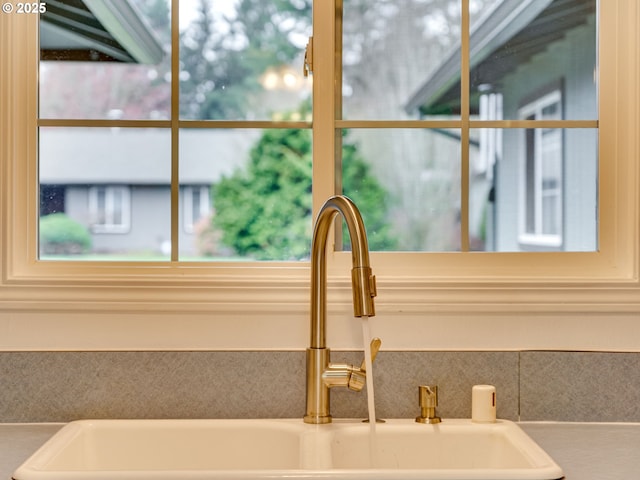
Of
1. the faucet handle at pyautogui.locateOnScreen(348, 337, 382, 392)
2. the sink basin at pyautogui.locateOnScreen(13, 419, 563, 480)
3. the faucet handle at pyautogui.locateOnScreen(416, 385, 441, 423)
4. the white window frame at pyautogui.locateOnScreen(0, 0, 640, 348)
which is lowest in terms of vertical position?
the sink basin at pyautogui.locateOnScreen(13, 419, 563, 480)

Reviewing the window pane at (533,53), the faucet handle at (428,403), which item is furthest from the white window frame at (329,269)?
the faucet handle at (428,403)

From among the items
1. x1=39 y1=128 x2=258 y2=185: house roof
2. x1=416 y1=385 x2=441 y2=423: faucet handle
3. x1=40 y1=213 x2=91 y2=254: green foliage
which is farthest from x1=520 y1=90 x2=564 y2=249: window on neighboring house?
x1=40 y1=213 x2=91 y2=254: green foliage

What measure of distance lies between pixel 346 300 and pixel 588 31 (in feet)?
2.69

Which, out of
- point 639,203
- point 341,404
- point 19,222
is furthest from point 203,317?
point 639,203

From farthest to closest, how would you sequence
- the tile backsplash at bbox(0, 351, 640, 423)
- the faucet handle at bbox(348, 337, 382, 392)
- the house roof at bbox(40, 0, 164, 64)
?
the house roof at bbox(40, 0, 164, 64) < the tile backsplash at bbox(0, 351, 640, 423) < the faucet handle at bbox(348, 337, 382, 392)

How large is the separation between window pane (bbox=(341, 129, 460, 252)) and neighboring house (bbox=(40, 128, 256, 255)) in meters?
0.27

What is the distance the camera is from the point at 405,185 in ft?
6.19

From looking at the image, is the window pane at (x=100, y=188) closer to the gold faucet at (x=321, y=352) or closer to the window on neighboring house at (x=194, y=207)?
the window on neighboring house at (x=194, y=207)

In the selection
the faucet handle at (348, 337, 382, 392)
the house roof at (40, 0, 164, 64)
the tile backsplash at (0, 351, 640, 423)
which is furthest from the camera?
the house roof at (40, 0, 164, 64)

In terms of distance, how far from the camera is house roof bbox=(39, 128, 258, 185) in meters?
1.88

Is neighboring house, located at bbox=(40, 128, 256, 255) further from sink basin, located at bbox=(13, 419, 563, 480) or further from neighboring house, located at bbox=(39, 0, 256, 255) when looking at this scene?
sink basin, located at bbox=(13, 419, 563, 480)

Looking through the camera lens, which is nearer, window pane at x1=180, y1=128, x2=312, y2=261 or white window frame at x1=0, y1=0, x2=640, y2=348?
white window frame at x1=0, y1=0, x2=640, y2=348

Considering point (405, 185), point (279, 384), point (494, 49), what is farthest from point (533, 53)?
point (279, 384)

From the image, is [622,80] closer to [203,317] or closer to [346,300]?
[346,300]
